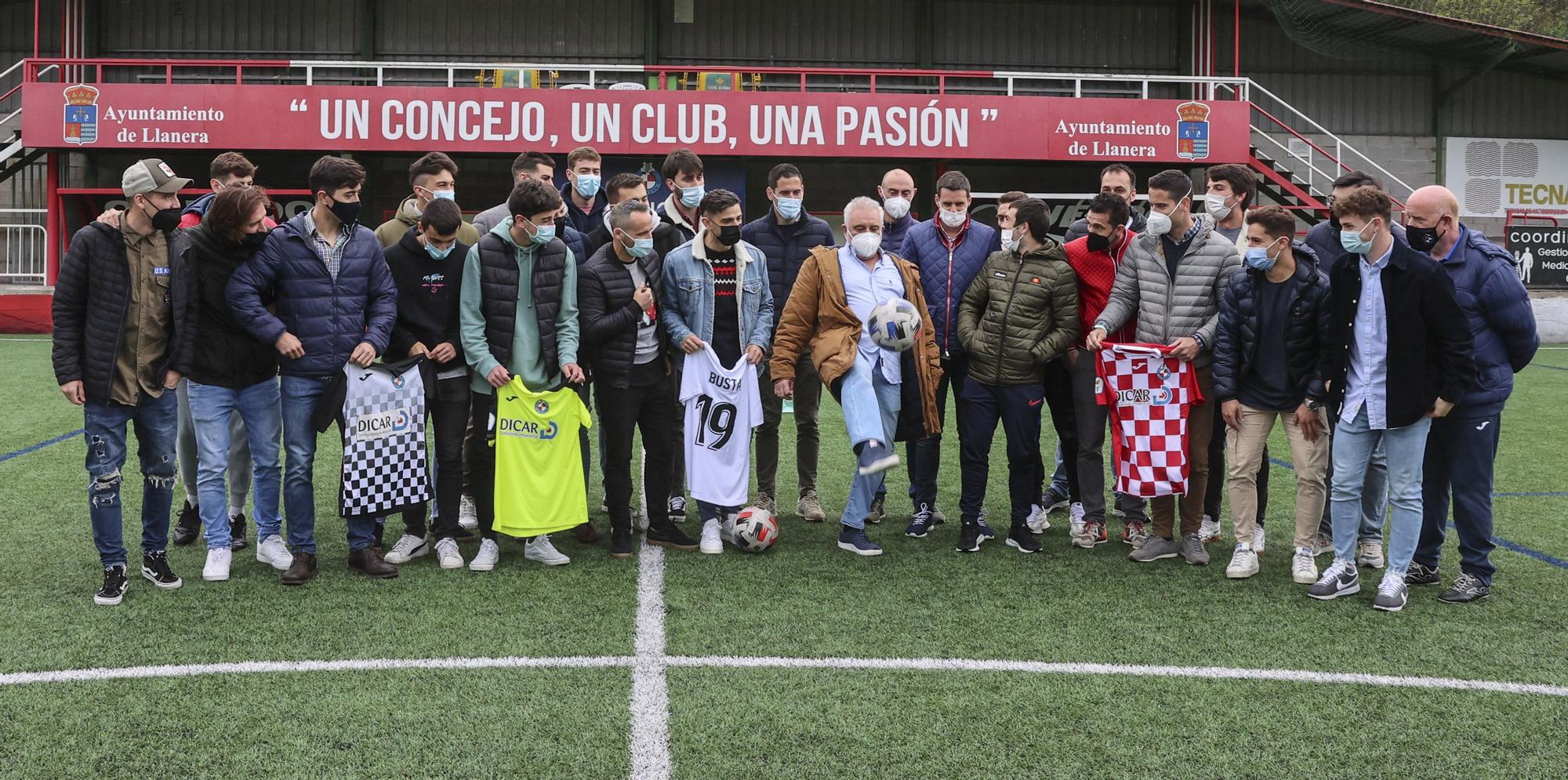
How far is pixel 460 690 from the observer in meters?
4.08

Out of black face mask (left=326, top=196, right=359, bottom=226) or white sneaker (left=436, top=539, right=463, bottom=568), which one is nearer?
black face mask (left=326, top=196, right=359, bottom=226)

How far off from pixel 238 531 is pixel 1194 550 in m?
4.69

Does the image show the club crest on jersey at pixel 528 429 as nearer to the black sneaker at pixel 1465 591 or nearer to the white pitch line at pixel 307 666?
the white pitch line at pixel 307 666

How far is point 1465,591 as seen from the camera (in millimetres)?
5305

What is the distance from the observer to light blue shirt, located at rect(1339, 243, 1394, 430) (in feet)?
16.9

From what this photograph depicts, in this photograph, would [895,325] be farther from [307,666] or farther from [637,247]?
[307,666]

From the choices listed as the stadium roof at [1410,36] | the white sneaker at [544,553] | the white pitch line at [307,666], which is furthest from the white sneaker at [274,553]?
the stadium roof at [1410,36]

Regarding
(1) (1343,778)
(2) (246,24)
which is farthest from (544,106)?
(1) (1343,778)

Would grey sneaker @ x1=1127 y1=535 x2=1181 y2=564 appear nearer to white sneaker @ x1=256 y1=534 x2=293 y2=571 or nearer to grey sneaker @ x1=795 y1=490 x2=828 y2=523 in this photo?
grey sneaker @ x1=795 y1=490 x2=828 y2=523

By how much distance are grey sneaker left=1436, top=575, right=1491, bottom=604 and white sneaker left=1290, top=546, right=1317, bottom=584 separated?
1.68ft

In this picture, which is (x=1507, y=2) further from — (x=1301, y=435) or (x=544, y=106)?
(x=1301, y=435)

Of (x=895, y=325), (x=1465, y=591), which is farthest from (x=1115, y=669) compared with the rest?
(x=895, y=325)

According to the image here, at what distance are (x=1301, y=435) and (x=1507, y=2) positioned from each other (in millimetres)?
35116

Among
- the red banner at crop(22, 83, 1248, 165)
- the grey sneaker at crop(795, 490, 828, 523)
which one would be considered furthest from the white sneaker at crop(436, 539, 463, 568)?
the red banner at crop(22, 83, 1248, 165)
